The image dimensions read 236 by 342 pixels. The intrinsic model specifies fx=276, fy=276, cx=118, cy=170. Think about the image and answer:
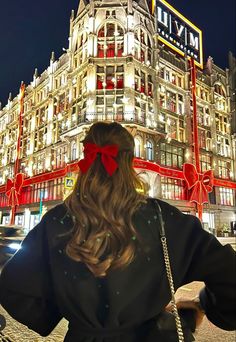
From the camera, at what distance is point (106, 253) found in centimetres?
138

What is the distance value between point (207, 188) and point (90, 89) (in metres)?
14.9

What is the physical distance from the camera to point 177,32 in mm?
37594

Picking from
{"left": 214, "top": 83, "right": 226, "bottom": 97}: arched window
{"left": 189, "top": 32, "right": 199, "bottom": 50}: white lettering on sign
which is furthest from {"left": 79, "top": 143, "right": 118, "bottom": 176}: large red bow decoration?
{"left": 189, "top": 32, "right": 199, "bottom": 50}: white lettering on sign

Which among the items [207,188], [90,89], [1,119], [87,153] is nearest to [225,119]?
[207,188]

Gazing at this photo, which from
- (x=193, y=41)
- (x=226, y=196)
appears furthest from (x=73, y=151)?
(x=193, y=41)

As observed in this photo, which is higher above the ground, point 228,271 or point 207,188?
point 207,188

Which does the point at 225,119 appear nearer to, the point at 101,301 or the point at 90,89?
the point at 90,89

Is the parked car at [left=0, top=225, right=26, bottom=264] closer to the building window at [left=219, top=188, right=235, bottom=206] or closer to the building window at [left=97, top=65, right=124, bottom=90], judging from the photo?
the building window at [left=97, top=65, right=124, bottom=90]

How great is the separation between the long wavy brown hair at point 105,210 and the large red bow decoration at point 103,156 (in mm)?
33

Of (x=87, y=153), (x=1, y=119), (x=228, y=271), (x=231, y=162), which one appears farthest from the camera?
(x=1, y=119)

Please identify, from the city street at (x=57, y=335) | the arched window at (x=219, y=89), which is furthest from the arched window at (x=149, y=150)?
the city street at (x=57, y=335)

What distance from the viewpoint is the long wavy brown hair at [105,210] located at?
4.45ft

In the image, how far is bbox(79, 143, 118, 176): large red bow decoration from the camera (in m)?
1.48

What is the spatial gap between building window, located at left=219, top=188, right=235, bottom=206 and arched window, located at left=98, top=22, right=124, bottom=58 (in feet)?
69.0
